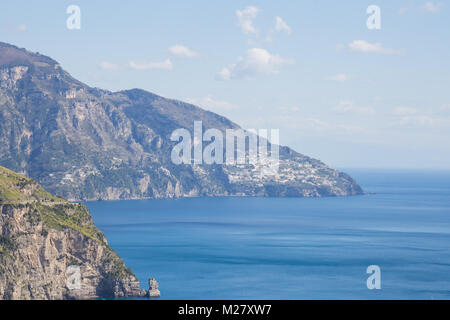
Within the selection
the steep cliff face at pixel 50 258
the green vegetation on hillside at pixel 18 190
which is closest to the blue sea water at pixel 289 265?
the steep cliff face at pixel 50 258

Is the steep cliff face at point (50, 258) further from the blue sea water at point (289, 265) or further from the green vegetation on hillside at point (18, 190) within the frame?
the blue sea water at point (289, 265)

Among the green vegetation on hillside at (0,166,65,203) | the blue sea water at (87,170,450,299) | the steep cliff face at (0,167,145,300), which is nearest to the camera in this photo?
the steep cliff face at (0,167,145,300)

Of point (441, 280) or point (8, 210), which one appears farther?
point (441, 280)

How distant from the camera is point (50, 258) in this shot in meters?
100

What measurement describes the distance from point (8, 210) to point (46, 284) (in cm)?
1278

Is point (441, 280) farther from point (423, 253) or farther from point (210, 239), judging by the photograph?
point (210, 239)

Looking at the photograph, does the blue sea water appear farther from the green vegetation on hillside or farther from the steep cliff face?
the green vegetation on hillside

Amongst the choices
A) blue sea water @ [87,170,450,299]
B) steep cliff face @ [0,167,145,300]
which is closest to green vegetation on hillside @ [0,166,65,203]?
steep cliff face @ [0,167,145,300]

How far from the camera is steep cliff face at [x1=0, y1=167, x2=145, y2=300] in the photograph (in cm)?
9575

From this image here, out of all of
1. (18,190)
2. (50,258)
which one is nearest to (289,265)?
(18,190)
